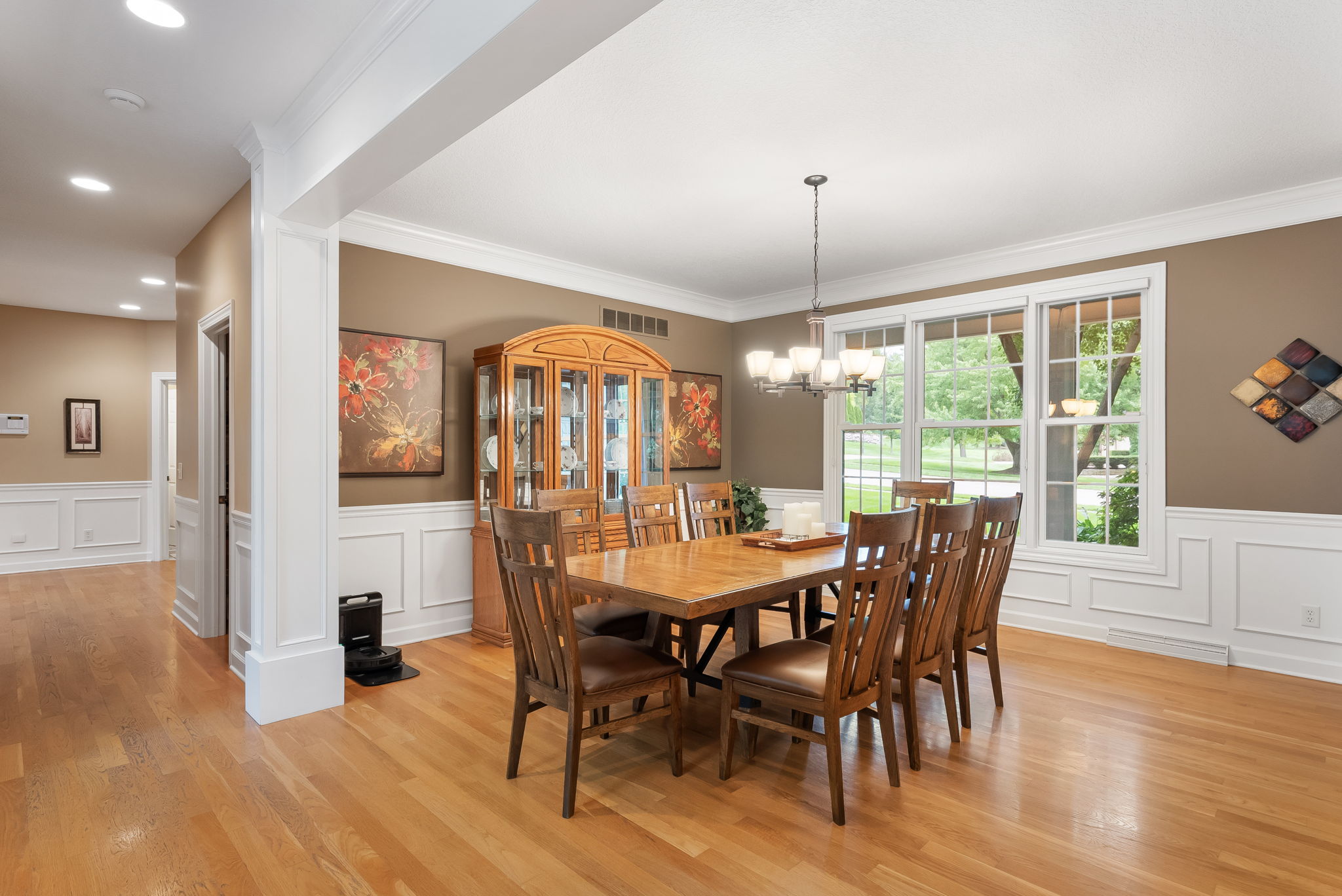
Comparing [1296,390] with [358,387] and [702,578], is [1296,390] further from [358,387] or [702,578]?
[358,387]

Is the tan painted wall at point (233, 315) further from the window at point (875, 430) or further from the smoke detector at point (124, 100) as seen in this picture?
the window at point (875, 430)

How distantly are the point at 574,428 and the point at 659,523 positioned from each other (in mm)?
1282

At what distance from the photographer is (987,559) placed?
120 inches

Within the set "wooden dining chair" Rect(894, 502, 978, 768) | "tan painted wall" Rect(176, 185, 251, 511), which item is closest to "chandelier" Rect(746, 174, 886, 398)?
"wooden dining chair" Rect(894, 502, 978, 768)

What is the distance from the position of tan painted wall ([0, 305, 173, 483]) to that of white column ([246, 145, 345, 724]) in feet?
17.2

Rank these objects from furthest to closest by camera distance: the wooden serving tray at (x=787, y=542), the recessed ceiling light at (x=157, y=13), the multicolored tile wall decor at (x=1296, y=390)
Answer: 1. the multicolored tile wall decor at (x=1296, y=390)
2. the wooden serving tray at (x=787, y=542)
3. the recessed ceiling light at (x=157, y=13)

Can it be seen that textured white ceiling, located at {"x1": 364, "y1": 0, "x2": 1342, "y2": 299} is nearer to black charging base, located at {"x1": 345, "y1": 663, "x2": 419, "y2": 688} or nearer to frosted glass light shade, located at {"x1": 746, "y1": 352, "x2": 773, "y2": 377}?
frosted glass light shade, located at {"x1": 746, "y1": 352, "x2": 773, "y2": 377}

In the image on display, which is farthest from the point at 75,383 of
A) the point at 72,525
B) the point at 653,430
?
the point at 653,430

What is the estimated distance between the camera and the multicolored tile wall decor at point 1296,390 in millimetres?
3764

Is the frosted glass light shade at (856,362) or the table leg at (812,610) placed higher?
the frosted glass light shade at (856,362)

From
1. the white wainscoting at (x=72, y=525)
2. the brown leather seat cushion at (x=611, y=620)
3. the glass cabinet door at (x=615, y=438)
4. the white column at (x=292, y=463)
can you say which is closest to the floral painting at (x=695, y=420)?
the glass cabinet door at (x=615, y=438)

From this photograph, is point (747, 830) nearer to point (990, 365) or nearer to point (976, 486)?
point (976, 486)

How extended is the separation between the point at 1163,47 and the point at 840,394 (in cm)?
365

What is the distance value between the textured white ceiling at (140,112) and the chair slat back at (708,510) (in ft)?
8.78
